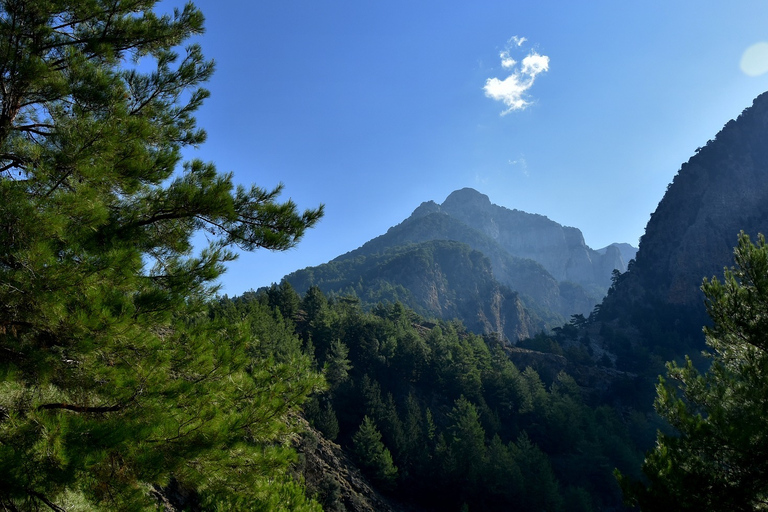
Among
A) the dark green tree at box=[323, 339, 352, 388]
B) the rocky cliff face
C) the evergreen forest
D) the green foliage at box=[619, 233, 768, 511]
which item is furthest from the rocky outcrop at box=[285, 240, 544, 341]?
the evergreen forest

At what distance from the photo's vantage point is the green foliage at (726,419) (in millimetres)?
5391

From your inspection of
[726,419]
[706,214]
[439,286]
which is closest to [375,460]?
[726,419]

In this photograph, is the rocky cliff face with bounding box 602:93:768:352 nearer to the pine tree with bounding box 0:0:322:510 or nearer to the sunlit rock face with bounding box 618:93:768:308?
the sunlit rock face with bounding box 618:93:768:308

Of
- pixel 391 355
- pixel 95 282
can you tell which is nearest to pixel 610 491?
pixel 391 355

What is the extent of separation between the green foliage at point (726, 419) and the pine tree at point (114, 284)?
5.81 m

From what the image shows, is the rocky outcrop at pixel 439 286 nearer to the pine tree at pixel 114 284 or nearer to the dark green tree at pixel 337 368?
the dark green tree at pixel 337 368

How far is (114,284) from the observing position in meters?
3.85

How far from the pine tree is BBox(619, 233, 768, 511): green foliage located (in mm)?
5814

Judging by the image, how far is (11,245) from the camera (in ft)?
10.9

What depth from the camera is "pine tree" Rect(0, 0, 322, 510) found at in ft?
10.7

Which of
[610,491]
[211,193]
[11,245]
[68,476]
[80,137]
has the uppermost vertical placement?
[80,137]

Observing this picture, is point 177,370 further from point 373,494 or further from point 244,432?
point 373,494

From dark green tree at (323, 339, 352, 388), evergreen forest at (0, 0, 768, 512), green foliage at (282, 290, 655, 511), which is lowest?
green foliage at (282, 290, 655, 511)

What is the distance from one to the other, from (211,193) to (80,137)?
141 cm
